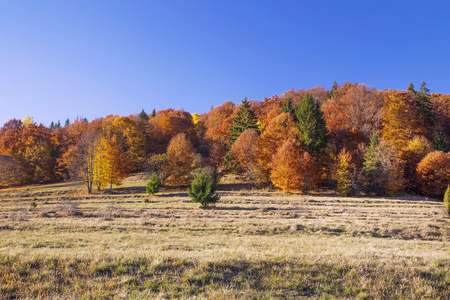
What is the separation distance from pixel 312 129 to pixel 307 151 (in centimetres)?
533

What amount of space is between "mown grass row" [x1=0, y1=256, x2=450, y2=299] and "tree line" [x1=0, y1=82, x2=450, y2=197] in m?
35.0

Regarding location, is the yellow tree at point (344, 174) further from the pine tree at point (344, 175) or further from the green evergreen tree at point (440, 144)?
the green evergreen tree at point (440, 144)

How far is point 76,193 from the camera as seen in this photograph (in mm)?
43156

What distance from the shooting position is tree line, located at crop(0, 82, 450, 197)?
136ft

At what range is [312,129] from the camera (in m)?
49.2

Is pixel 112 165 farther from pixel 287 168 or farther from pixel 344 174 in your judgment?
pixel 344 174

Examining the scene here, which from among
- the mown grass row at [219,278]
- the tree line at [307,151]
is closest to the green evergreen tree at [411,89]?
the tree line at [307,151]

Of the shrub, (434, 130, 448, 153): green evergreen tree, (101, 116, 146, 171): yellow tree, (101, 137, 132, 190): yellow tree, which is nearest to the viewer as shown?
the shrub

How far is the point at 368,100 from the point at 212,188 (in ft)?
153

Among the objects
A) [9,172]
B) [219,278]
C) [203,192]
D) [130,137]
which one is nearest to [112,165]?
[130,137]

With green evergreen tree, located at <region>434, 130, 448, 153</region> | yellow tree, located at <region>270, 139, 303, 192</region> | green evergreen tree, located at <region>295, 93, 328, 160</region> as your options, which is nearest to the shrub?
yellow tree, located at <region>270, 139, 303, 192</region>

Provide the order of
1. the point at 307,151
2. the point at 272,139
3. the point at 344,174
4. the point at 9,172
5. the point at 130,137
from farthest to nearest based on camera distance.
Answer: the point at 130,137
the point at 9,172
the point at 272,139
the point at 307,151
the point at 344,174

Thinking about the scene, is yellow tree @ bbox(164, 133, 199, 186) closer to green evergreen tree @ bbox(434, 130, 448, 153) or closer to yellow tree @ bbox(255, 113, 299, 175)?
yellow tree @ bbox(255, 113, 299, 175)

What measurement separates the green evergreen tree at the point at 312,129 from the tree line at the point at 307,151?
0.70ft
